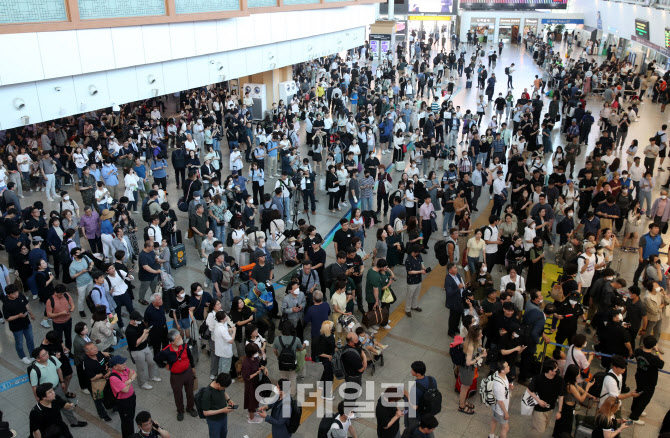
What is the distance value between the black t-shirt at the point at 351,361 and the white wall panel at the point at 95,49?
10888mm

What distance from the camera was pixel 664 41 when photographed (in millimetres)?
28266

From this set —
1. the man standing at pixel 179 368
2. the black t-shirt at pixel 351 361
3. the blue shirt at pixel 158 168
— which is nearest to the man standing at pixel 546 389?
the black t-shirt at pixel 351 361

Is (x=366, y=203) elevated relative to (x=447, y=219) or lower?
elevated

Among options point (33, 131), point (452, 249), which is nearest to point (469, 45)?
point (33, 131)

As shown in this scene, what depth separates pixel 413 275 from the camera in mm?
9523

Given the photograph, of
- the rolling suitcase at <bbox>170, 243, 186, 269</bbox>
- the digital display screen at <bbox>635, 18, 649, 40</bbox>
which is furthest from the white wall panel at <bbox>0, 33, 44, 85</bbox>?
the digital display screen at <bbox>635, 18, 649, 40</bbox>

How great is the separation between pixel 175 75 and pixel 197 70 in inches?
46.9

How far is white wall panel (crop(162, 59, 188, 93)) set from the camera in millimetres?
17156

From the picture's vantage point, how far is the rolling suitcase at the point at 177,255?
1141 centimetres

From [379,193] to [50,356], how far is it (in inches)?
341

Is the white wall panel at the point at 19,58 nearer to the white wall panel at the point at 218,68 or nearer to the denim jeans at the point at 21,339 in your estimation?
the denim jeans at the point at 21,339

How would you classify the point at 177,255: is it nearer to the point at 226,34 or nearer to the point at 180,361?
the point at 180,361

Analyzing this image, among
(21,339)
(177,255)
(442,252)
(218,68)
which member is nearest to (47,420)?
(21,339)

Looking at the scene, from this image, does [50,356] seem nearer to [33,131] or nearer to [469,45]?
[33,131]
